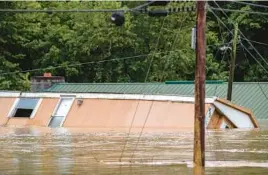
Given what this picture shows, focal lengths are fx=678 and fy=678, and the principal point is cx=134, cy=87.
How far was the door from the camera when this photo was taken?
38469 mm

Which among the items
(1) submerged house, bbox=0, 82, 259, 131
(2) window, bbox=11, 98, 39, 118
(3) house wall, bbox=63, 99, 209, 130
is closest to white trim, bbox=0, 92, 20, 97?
(1) submerged house, bbox=0, 82, 259, 131

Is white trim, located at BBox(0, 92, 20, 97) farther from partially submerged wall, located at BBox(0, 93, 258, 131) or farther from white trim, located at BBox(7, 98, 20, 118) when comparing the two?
white trim, located at BBox(7, 98, 20, 118)

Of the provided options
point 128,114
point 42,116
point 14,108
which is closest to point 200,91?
point 128,114

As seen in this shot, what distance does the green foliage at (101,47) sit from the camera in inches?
2218

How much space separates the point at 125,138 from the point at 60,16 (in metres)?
36.4

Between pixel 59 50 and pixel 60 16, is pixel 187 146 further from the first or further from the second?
pixel 60 16

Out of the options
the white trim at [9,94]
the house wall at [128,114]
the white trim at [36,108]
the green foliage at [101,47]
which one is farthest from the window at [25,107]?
the green foliage at [101,47]

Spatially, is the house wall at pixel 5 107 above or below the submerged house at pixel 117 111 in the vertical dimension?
below

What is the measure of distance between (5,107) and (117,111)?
26.8 feet

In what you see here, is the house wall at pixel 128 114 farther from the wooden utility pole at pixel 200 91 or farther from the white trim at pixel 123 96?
the wooden utility pole at pixel 200 91

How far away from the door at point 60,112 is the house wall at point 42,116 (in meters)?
0.30

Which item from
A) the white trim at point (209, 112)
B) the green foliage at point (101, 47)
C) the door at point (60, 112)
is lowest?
the green foliage at point (101, 47)

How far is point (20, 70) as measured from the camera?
59.0 metres

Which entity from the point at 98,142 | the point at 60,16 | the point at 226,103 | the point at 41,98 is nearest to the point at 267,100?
the point at 226,103
